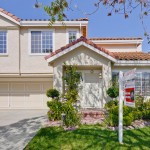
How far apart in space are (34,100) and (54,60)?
7215 mm

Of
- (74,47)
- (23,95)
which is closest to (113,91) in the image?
→ (74,47)

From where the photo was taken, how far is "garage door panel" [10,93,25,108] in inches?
870

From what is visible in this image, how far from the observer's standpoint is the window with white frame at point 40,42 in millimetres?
20531

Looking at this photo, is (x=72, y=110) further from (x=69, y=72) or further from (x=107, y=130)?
(x=69, y=72)

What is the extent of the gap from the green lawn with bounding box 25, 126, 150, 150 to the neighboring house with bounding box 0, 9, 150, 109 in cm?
581

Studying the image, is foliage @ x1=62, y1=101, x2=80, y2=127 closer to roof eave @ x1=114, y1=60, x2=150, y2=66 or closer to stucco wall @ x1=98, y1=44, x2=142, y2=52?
roof eave @ x1=114, y1=60, x2=150, y2=66

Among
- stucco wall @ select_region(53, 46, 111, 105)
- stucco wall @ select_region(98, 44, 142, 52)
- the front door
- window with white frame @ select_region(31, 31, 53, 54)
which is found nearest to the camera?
stucco wall @ select_region(53, 46, 111, 105)

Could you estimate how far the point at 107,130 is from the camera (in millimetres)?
11188

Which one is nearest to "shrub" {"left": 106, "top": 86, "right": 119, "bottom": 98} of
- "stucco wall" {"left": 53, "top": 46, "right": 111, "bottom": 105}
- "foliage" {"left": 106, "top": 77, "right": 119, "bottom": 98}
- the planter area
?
"foliage" {"left": 106, "top": 77, "right": 119, "bottom": 98}

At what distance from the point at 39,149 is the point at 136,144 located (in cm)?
374

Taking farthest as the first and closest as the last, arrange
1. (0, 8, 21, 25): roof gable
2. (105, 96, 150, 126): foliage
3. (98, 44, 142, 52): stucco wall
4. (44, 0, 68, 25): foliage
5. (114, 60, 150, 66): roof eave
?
(98, 44, 142, 52): stucco wall
(0, 8, 21, 25): roof gable
(114, 60, 150, 66): roof eave
(105, 96, 150, 126): foliage
(44, 0, 68, 25): foliage

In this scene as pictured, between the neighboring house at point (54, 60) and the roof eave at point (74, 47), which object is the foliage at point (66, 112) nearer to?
the neighboring house at point (54, 60)

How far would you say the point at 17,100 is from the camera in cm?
2212

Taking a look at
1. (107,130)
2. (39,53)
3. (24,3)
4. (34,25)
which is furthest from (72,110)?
(34,25)
